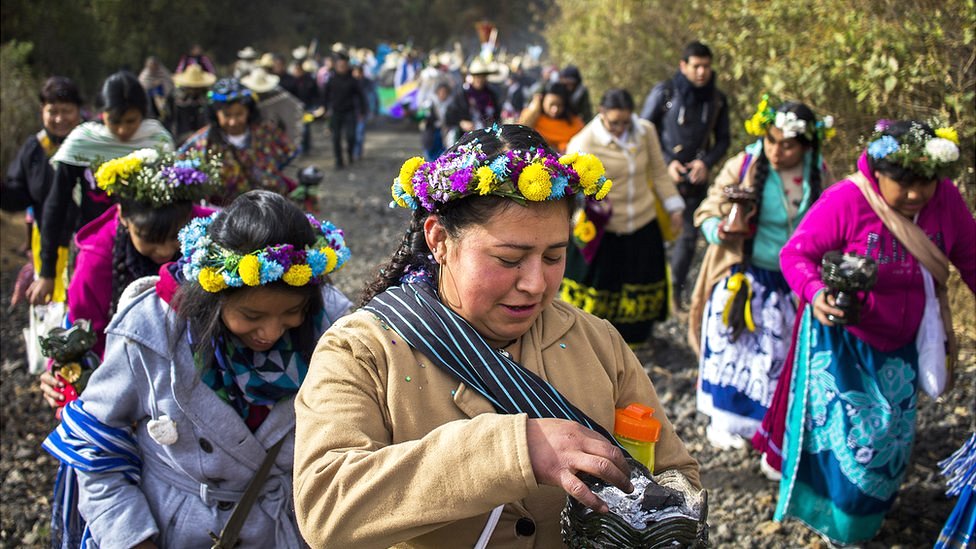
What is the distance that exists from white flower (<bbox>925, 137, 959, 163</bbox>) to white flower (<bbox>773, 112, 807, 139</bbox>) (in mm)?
1186

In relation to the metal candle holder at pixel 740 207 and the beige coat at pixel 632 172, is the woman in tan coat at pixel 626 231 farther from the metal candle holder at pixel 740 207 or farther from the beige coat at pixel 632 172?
the metal candle holder at pixel 740 207

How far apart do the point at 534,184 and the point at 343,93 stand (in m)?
14.0

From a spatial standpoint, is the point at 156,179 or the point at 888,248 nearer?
the point at 156,179

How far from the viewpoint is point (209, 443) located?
2.59m

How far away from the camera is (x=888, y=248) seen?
3957 mm

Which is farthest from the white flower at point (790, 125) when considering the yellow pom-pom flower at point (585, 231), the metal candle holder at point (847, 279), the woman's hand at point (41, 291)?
the woman's hand at point (41, 291)

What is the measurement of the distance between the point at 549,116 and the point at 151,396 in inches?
242

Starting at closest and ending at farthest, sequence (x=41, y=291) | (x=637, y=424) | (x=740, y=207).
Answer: (x=637, y=424)
(x=41, y=291)
(x=740, y=207)

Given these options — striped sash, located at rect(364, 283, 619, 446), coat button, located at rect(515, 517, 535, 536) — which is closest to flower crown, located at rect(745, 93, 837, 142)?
striped sash, located at rect(364, 283, 619, 446)

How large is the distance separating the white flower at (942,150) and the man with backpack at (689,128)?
11.7 feet

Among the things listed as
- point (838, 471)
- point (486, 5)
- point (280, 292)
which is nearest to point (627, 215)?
point (838, 471)

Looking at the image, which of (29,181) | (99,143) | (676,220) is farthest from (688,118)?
(29,181)

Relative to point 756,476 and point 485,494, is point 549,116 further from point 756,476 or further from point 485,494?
point 485,494

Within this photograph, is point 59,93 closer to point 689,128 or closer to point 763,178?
point 763,178
